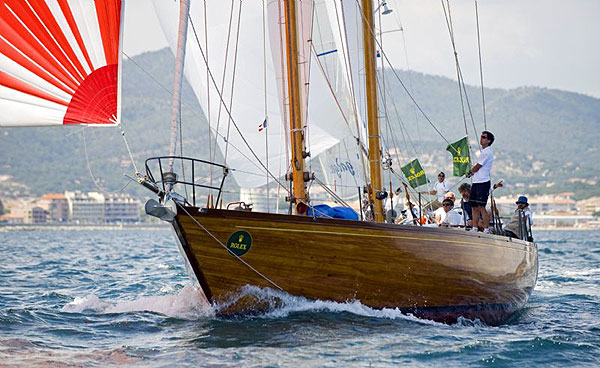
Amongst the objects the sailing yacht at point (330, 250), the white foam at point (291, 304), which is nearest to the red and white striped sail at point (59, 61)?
the sailing yacht at point (330, 250)

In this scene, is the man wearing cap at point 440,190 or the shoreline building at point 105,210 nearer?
the man wearing cap at point 440,190

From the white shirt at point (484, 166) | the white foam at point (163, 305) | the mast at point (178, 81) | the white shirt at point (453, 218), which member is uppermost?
the mast at point (178, 81)

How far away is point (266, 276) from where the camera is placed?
9.39 meters

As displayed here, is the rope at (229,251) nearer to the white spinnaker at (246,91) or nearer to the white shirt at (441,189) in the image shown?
the white shirt at (441,189)

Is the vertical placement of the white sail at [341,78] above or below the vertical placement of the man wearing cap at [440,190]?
above

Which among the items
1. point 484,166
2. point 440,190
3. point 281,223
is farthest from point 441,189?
point 281,223

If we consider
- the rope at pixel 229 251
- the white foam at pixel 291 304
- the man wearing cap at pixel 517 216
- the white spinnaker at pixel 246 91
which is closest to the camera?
the rope at pixel 229 251

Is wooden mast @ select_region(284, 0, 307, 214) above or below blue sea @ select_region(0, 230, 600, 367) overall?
above

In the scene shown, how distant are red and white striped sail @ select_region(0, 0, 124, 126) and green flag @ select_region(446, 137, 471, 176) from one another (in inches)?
241

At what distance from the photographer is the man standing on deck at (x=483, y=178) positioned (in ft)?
36.4

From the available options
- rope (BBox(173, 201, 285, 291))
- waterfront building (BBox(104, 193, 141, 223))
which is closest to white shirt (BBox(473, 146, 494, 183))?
rope (BBox(173, 201, 285, 291))

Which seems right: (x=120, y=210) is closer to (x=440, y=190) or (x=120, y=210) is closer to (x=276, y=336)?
(x=440, y=190)

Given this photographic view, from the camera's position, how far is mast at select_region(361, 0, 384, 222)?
11312mm

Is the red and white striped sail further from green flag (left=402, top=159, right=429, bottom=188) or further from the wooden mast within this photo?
green flag (left=402, top=159, right=429, bottom=188)
